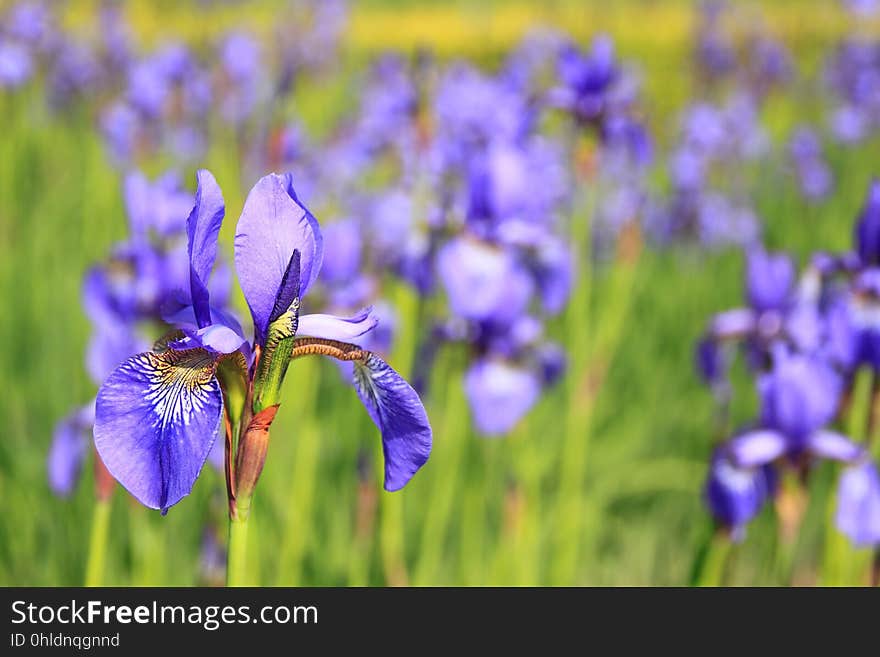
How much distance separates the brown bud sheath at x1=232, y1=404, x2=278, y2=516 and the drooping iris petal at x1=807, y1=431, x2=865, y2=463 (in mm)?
1159

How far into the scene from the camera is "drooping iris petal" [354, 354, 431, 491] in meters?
0.85

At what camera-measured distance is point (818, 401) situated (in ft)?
5.27

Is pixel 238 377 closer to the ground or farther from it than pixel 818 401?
closer to the ground

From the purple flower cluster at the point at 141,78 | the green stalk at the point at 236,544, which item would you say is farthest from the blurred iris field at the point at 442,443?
the green stalk at the point at 236,544

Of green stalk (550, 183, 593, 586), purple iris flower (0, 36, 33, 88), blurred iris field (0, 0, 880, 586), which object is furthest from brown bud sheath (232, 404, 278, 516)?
purple iris flower (0, 36, 33, 88)

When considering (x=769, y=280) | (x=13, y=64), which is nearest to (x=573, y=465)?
(x=769, y=280)

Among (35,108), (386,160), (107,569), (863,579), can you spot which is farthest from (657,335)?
(35,108)

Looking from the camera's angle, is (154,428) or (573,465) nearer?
(154,428)

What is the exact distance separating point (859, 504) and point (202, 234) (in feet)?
4.30

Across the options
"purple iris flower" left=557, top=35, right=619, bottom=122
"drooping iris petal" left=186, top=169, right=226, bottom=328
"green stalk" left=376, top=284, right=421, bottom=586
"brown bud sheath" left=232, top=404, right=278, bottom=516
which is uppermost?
"purple iris flower" left=557, top=35, right=619, bottom=122

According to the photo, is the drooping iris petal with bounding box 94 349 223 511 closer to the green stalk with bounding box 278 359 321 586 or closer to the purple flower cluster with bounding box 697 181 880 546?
the purple flower cluster with bounding box 697 181 880 546

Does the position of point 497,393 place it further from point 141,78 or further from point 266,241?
Result: point 141,78

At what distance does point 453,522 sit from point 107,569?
3.42 ft
